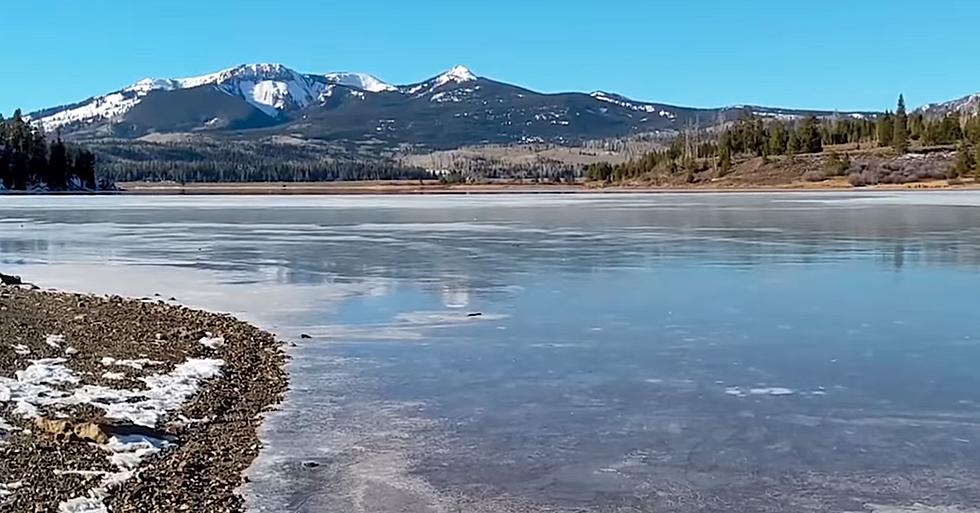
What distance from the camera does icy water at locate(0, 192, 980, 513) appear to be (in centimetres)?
586

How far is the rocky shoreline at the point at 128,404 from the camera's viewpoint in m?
5.65

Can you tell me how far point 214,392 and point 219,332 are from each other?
9.33ft

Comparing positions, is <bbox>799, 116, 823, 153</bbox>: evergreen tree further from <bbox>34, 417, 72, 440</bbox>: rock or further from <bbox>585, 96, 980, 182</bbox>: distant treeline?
<bbox>34, 417, 72, 440</bbox>: rock

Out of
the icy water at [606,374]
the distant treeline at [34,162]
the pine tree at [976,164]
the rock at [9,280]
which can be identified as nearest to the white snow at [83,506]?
the icy water at [606,374]

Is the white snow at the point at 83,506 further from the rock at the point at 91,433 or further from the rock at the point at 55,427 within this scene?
the rock at the point at 55,427

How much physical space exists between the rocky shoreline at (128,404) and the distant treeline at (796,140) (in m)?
111

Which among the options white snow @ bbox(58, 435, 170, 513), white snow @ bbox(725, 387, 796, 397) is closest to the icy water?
white snow @ bbox(725, 387, 796, 397)

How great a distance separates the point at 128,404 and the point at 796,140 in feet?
426

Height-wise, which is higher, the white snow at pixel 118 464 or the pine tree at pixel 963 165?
the pine tree at pixel 963 165

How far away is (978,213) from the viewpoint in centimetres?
3600

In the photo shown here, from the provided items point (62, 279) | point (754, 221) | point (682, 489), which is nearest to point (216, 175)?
point (754, 221)

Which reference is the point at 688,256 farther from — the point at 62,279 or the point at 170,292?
the point at 62,279

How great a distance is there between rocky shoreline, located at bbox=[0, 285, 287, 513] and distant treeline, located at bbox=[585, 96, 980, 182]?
11109cm

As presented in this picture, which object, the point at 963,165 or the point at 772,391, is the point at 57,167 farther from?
the point at 772,391
